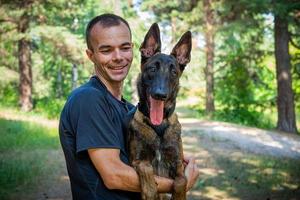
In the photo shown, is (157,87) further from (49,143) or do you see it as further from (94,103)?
(49,143)

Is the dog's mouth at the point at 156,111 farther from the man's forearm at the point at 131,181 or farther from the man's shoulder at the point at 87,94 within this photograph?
the man's shoulder at the point at 87,94

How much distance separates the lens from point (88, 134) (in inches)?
106

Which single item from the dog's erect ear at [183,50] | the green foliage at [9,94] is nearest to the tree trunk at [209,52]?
the green foliage at [9,94]

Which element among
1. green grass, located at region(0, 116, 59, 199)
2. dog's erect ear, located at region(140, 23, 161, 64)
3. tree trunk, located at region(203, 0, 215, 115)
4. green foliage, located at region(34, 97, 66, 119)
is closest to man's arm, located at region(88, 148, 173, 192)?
dog's erect ear, located at region(140, 23, 161, 64)

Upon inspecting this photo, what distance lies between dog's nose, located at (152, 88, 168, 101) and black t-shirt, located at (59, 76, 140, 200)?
37 centimetres

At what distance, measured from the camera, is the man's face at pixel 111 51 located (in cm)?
308

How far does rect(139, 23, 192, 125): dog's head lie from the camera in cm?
331

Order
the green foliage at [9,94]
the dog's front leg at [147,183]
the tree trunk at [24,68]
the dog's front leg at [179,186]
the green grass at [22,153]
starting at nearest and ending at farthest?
1. the dog's front leg at [147,183]
2. the dog's front leg at [179,186]
3. the green grass at [22,153]
4. the tree trunk at [24,68]
5. the green foliage at [9,94]

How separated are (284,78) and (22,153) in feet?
34.0

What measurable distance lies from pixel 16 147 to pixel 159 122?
373 inches

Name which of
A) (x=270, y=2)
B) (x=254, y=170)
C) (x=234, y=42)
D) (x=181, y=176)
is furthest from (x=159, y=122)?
(x=234, y=42)

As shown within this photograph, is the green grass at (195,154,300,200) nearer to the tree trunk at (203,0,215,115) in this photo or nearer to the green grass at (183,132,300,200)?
the green grass at (183,132,300,200)

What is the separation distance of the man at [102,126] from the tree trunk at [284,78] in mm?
14188

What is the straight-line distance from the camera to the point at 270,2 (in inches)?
584
